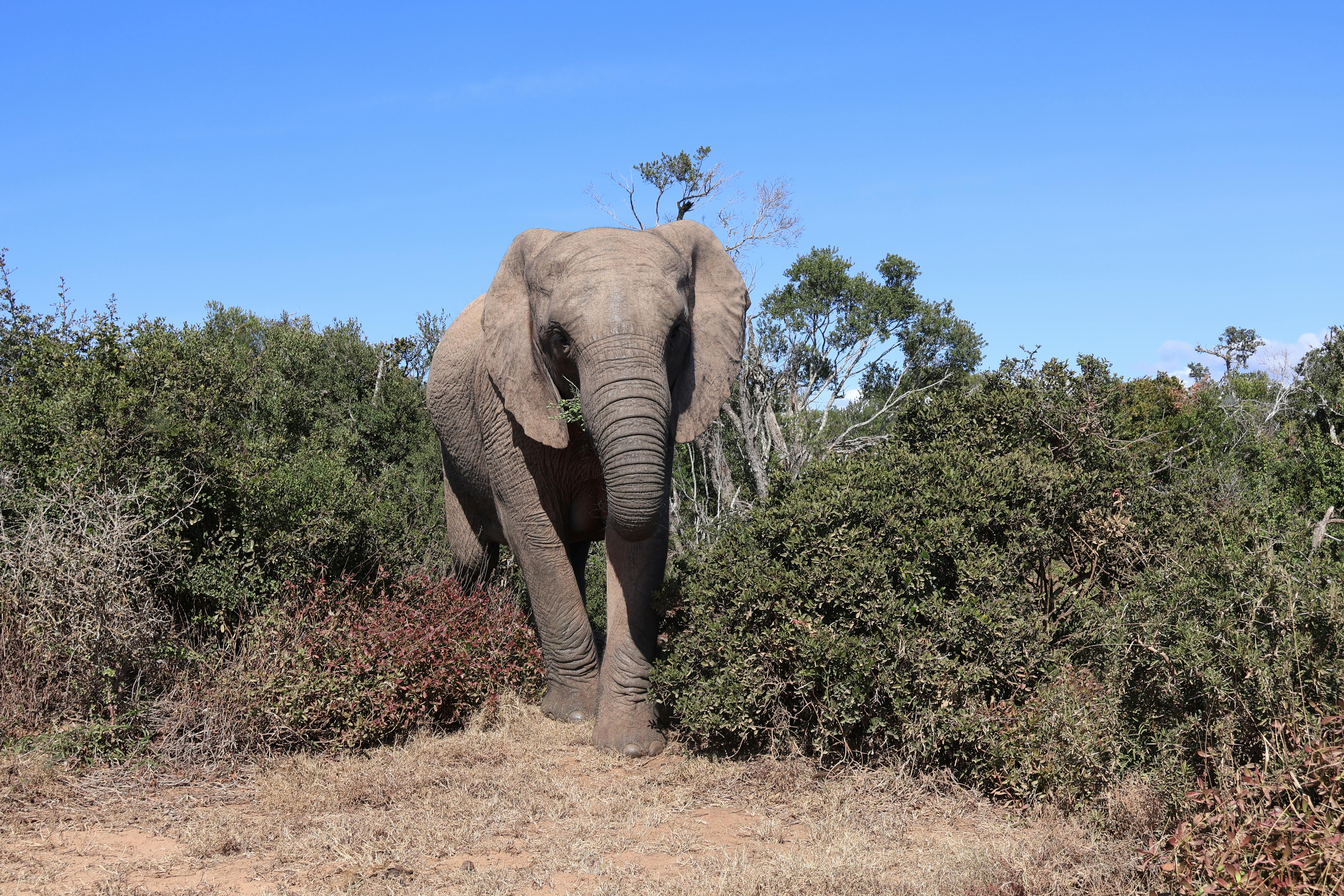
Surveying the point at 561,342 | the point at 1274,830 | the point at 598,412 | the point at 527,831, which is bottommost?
the point at 527,831

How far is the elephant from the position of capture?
6.29 m

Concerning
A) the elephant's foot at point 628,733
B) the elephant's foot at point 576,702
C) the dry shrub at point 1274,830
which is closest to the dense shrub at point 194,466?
the elephant's foot at point 576,702

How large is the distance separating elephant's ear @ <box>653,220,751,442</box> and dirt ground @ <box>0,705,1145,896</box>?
237 cm

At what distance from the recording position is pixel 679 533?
14594 mm

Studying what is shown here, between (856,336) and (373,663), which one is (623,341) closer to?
(373,663)

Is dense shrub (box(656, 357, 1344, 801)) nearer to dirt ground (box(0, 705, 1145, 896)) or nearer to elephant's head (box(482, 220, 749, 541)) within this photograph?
dirt ground (box(0, 705, 1145, 896))

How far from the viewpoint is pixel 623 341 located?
6336 millimetres

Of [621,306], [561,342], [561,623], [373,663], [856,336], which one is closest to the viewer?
[621,306]

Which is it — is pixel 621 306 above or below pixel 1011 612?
above

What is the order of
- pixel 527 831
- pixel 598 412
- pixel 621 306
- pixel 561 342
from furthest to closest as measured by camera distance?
pixel 561 342 → pixel 621 306 → pixel 598 412 → pixel 527 831

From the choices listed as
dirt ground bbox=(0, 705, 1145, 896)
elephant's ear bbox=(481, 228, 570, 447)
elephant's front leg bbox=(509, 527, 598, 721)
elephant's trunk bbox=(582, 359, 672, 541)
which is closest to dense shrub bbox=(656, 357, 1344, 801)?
dirt ground bbox=(0, 705, 1145, 896)

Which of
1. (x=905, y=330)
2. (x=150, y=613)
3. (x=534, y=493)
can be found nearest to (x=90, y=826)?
(x=150, y=613)

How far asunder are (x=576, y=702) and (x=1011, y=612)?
11.3 ft

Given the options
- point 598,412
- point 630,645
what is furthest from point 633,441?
point 630,645
